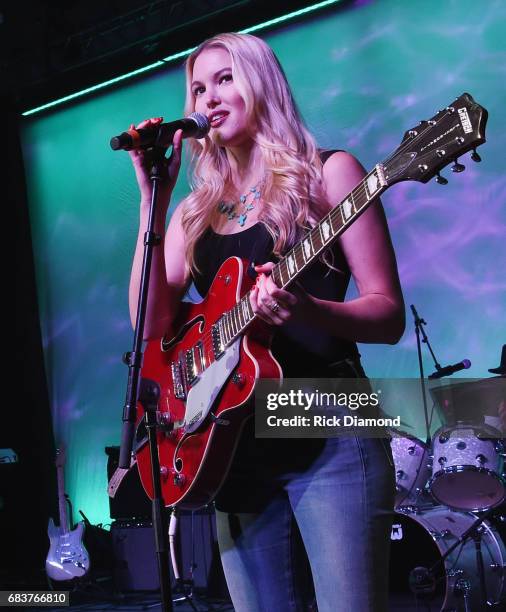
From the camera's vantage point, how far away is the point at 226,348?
181 cm

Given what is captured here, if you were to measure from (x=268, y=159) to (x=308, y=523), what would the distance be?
2.81ft

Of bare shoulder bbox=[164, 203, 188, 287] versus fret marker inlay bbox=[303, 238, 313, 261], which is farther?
bare shoulder bbox=[164, 203, 188, 287]

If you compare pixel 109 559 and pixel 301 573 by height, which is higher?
pixel 301 573

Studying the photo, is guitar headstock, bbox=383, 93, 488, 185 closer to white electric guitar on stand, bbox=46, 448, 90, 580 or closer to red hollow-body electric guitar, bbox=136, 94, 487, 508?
red hollow-body electric guitar, bbox=136, 94, 487, 508

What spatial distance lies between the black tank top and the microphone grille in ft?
0.88

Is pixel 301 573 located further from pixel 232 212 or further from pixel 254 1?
pixel 254 1

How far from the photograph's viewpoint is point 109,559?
6387 millimetres

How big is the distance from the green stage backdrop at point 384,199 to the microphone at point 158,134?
3120mm

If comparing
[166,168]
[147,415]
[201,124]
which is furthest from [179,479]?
[201,124]

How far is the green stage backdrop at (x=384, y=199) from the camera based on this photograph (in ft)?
16.2

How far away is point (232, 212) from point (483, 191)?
3303 millimetres

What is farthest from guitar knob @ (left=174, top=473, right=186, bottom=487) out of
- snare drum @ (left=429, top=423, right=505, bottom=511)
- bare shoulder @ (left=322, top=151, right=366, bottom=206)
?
snare drum @ (left=429, top=423, right=505, bottom=511)

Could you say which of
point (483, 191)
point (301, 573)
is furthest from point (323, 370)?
point (483, 191)

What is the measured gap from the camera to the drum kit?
14.1 feet
